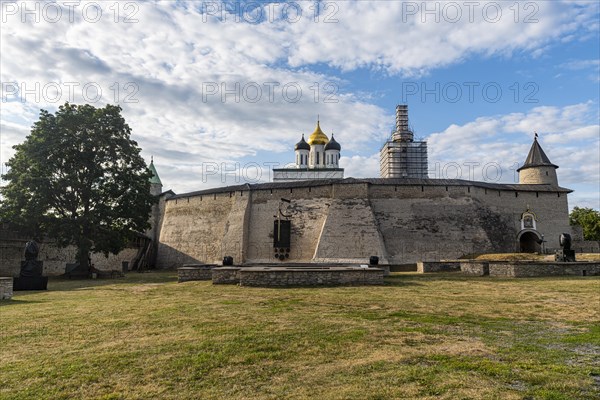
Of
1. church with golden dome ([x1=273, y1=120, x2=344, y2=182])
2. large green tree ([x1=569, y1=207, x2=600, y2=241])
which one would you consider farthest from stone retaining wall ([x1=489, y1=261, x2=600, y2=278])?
church with golden dome ([x1=273, y1=120, x2=344, y2=182])

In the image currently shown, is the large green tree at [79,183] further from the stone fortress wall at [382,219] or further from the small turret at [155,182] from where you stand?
the small turret at [155,182]

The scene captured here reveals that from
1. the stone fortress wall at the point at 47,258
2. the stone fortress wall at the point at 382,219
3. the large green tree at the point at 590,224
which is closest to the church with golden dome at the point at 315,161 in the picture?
the stone fortress wall at the point at 382,219

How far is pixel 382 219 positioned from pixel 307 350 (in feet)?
67.7

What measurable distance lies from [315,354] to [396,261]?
A: 20.0 m

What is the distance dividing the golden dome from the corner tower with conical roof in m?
23.8

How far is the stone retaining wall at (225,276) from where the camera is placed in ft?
42.0

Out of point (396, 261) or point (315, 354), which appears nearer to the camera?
point (315, 354)

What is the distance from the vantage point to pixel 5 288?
35.5 ft

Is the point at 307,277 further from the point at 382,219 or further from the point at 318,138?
the point at 318,138

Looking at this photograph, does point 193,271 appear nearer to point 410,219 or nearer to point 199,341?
point 199,341

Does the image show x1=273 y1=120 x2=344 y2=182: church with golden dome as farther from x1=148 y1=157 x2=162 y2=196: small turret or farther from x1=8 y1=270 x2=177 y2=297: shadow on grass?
x1=8 y1=270 x2=177 y2=297: shadow on grass

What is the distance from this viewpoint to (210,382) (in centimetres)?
380

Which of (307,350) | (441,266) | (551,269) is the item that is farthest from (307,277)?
(551,269)

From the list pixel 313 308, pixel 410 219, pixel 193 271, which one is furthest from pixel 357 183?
pixel 313 308
